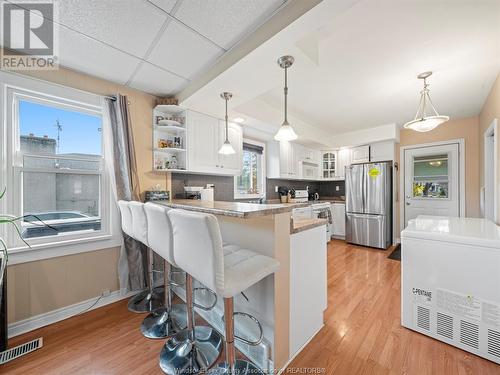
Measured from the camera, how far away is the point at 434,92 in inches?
109

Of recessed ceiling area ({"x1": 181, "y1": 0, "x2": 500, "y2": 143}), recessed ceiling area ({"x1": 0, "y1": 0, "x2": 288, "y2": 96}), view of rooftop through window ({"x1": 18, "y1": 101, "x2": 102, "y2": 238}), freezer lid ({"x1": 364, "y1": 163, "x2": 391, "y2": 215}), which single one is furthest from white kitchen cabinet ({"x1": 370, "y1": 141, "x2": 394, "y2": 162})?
view of rooftop through window ({"x1": 18, "y1": 101, "x2": 102, "y2": 238})

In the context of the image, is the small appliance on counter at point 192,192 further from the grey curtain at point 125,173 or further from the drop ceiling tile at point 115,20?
the drop ceiling tile at point 115,20

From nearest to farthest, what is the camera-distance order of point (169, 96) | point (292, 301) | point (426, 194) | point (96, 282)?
point (292, 301), point (96, 282), point (169, 96), point (426, 194)

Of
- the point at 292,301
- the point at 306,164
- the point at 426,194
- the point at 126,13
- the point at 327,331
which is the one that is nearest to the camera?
the point at 126,13

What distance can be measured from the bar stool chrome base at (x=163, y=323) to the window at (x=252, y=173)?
2027 mm

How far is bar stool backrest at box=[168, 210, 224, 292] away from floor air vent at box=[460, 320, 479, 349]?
6.17ft

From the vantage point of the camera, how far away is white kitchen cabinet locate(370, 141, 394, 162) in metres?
4.20

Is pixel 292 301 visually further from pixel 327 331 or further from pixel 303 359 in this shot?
pixel 327 331

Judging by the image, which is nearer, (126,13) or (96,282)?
(126,13)

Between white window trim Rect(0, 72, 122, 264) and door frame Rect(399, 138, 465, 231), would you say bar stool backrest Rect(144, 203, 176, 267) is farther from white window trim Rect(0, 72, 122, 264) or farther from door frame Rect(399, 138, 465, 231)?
door frame Rect(399, 138, 465, 231)

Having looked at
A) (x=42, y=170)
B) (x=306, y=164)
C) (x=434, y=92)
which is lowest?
(x=42, y=170)

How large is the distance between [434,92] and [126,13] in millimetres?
3568

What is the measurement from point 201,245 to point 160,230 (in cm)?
52

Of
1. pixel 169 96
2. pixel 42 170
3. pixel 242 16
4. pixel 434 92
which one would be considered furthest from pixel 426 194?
pixel 42 170
